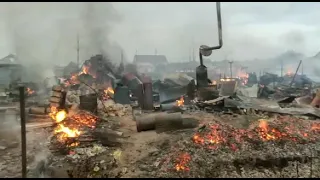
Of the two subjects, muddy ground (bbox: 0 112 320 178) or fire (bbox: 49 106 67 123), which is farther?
fire (bbox: 49 106 67 123)

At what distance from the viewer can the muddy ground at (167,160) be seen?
6.05 metres

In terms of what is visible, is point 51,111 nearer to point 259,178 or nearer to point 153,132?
point 153,132

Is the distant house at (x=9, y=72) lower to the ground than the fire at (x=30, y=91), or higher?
higher

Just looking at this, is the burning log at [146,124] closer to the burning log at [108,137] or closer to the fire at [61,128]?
the burning log at [108,137]

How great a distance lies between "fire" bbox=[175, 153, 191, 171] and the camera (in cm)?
615

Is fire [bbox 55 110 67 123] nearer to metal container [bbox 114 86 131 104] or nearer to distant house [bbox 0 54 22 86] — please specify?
metal container [bbox 114 86 131 104]

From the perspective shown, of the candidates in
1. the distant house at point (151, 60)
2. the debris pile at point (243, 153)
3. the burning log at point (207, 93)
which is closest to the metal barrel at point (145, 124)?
the debris pile at point (243, 153)

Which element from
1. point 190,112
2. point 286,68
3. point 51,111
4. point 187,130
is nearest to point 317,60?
point 286,68

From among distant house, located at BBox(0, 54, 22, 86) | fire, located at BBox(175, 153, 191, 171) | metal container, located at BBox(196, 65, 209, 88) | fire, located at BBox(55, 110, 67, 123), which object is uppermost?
distant house, located at BBox(0, 54, 22, 86)

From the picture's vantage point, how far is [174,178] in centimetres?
577

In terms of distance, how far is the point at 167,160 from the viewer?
21.4ft

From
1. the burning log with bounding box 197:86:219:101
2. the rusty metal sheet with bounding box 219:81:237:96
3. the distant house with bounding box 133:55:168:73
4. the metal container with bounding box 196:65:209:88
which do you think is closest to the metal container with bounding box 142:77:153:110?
the burning log with bounding box 197:86:219:101

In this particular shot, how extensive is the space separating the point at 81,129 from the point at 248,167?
5.80m

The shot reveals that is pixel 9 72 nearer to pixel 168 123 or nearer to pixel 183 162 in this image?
pixel 168 123
